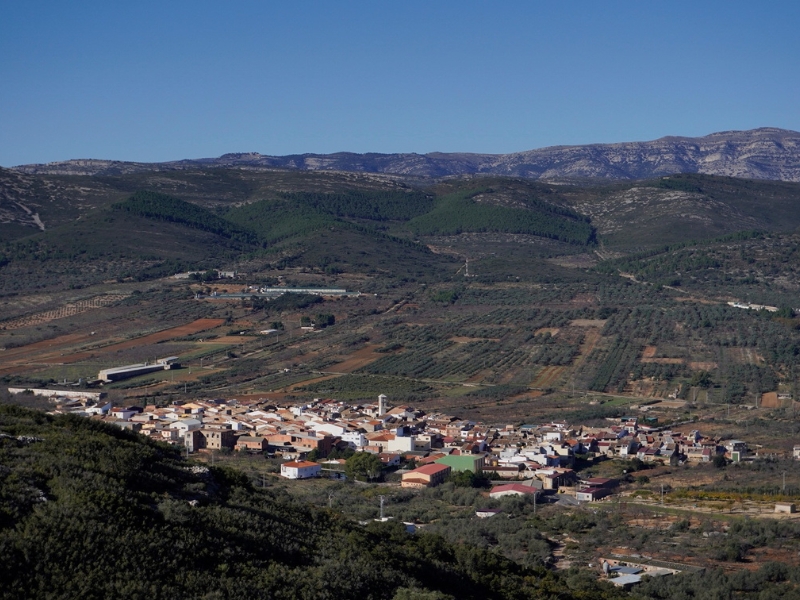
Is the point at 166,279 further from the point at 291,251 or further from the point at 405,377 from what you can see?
the point at 405,377

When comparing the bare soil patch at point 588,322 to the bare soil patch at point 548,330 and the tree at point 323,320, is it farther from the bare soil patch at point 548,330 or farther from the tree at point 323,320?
the tree at point 323,320

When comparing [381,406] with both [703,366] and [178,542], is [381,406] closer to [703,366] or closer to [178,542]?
[703,366]

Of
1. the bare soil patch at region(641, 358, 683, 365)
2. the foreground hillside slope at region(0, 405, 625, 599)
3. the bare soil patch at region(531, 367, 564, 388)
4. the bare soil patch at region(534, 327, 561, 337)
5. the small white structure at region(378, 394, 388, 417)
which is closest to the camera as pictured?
the foreground hillside slope at region(0, 405, 625, 599)

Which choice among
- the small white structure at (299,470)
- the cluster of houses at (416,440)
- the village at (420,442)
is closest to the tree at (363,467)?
the village at (420,442)

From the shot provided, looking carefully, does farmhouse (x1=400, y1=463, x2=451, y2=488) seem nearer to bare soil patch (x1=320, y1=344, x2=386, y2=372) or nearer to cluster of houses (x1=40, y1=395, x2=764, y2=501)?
cluster of houses (x1=40, y1=395, x2=764, y2=501)

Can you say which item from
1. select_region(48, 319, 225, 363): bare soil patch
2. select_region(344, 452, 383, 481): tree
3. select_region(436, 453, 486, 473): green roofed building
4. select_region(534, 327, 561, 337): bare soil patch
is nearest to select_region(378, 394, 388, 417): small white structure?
select_region(436, 453, 486, 473): green roofed building

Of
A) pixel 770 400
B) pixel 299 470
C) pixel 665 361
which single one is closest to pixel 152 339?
pixel 665 361
